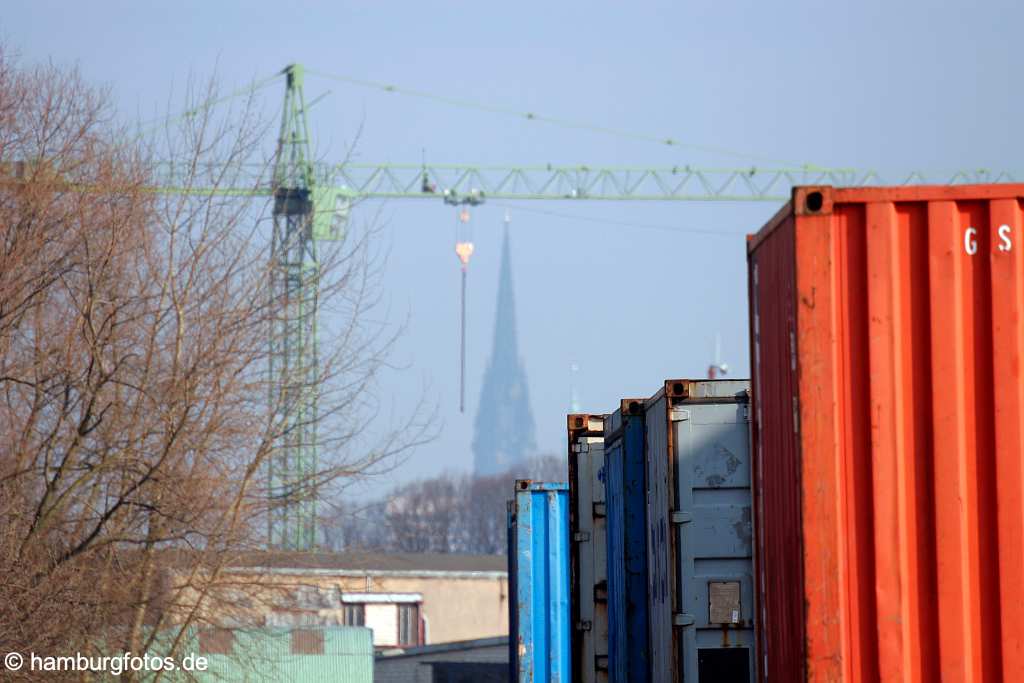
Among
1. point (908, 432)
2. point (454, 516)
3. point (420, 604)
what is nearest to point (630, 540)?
point (908, 432)

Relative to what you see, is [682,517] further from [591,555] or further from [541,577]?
[541,577]

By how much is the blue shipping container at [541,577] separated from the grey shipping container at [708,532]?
4.66m

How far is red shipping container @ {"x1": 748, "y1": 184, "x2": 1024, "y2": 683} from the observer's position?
5.41 metres

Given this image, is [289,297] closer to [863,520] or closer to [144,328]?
[144,328]

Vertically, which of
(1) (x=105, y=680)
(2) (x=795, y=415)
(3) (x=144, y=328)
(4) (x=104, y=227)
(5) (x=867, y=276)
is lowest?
(1) (x=105, y=680)

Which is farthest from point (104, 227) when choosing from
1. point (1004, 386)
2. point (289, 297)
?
point (1004, 386)

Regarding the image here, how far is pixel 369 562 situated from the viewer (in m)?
38.8

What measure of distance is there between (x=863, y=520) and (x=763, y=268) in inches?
53.0

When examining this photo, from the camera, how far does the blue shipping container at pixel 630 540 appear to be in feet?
35.7

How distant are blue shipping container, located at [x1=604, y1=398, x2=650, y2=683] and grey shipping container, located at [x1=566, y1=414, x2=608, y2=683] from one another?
167cm

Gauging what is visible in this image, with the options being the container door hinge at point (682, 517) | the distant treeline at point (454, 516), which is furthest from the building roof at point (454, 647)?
the distant treeline at point (454, 516)

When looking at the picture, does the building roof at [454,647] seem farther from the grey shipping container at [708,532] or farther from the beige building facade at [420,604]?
the grey shipping container at [708,532]

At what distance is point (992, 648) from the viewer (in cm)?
542

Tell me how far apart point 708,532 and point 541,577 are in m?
5.21
